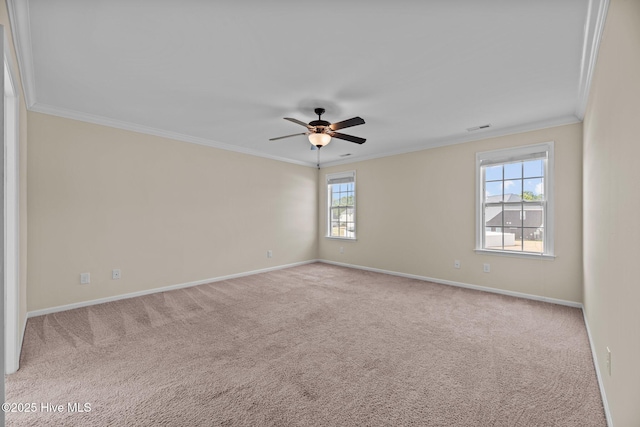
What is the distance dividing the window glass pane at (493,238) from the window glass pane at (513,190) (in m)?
0.48

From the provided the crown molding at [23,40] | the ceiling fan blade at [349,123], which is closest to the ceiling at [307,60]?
the crown molding at [23,40]

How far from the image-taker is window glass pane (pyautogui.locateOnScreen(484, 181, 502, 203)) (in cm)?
434

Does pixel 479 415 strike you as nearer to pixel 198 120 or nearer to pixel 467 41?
pixel 467 41

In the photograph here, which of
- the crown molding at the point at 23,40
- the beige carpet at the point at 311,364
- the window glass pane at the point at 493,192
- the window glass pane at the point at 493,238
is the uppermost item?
the crown molding at the point at 23,40

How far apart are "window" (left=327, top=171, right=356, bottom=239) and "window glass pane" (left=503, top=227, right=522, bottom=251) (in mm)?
2846

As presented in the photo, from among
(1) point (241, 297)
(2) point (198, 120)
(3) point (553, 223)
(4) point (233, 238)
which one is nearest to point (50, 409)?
(1) point (241, 297)

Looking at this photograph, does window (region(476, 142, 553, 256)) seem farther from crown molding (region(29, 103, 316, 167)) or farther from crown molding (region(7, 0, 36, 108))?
crown molding (region(7, 0, 36, 108))

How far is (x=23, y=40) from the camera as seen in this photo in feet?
6.86

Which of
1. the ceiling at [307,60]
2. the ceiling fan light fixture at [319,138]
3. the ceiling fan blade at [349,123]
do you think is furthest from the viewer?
the ceiling fan light fixture at [319,138]

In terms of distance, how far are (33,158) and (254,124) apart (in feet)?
8.50

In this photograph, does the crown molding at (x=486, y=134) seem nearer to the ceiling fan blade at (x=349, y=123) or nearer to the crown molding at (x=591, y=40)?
the crown molding at (x=591, y=40)

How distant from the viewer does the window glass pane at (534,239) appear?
3.95 m

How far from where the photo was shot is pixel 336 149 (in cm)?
544

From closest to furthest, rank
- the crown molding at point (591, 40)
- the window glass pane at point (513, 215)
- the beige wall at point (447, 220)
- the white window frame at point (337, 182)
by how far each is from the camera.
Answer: the crown molding at point (591, 40) < the beige wall at point (447, 220) < the window glass pane at point (513, 215) < the white window frame at point (337, 182)
